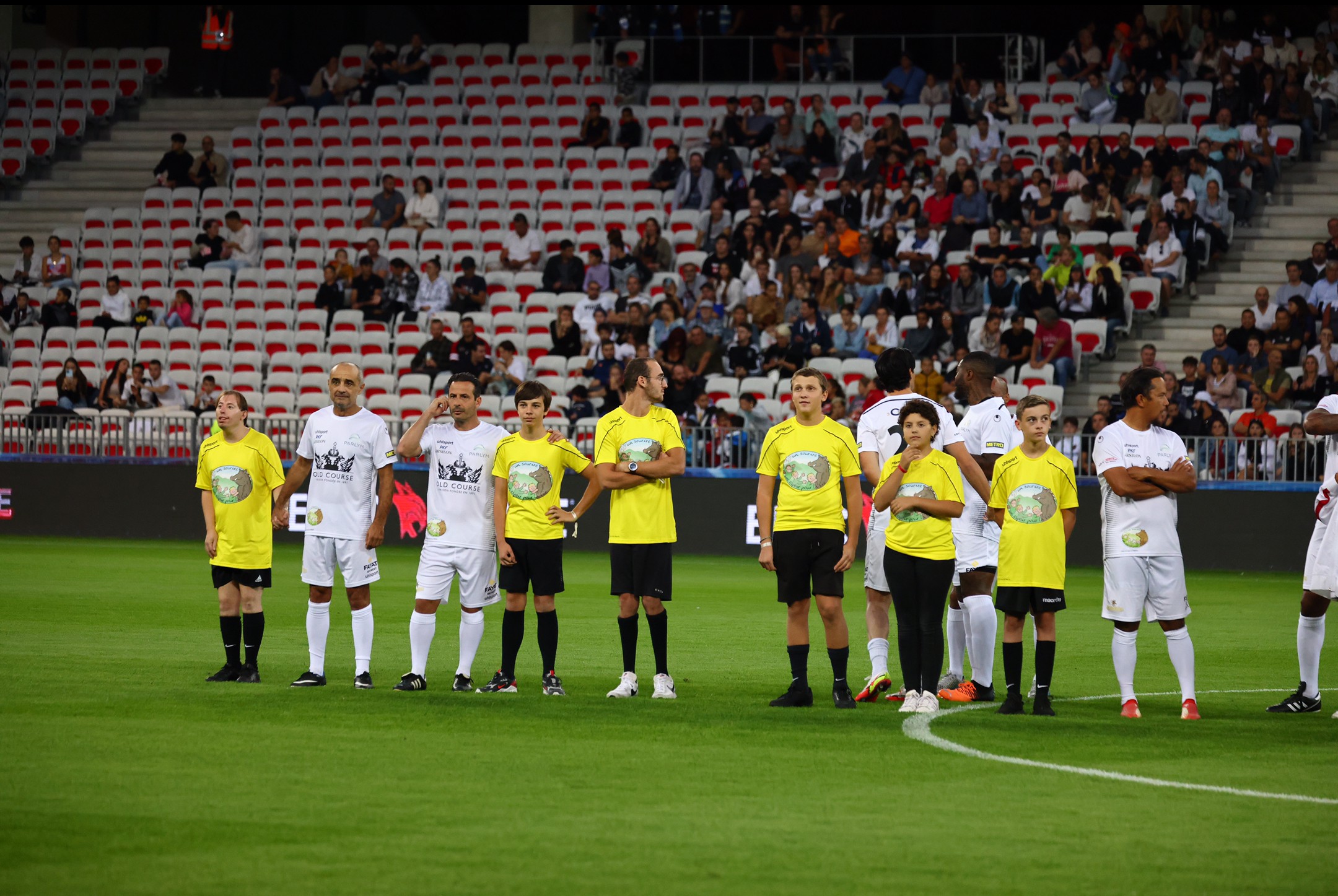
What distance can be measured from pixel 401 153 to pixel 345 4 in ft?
18.0

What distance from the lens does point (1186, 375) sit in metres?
21.8

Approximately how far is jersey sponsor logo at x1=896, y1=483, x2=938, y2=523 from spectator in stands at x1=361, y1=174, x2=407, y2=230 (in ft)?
69.2

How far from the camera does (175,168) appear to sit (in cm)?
3138

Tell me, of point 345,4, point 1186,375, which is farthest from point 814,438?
point 345,4

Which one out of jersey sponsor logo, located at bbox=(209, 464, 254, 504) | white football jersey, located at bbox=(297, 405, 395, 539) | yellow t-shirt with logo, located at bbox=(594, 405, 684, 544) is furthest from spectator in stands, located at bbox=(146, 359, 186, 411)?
yellow t-shirt with logo, located at bbox=(594, 405, 684, 544)

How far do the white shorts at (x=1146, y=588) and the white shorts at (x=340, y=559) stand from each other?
4645 millimetres

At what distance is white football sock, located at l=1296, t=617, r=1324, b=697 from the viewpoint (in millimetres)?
9992

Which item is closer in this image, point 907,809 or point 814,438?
point 907,809

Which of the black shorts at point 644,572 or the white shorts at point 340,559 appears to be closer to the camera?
the black shorts at point 644,572

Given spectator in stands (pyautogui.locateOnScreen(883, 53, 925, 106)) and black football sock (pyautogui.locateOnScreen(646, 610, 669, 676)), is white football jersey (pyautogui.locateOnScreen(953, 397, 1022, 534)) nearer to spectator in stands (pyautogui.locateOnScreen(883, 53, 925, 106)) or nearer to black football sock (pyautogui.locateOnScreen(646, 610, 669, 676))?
black football sock (pyautogui.locateOnScreen(646, 610, 669, 676))

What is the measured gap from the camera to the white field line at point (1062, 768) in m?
7.28

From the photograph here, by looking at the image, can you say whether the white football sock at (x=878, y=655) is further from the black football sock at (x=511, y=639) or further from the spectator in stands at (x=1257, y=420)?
the spectator in stands at (x=1257, y=420)

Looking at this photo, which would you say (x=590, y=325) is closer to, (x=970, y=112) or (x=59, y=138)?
(x=970, y=112)

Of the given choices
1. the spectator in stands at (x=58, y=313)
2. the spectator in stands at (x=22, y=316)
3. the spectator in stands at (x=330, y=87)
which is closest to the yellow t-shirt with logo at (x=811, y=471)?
the spectator in stands at (x=58, y=313)
